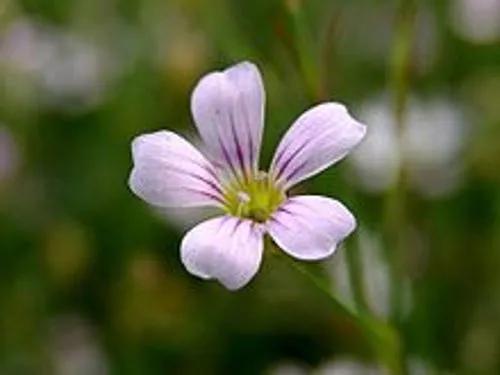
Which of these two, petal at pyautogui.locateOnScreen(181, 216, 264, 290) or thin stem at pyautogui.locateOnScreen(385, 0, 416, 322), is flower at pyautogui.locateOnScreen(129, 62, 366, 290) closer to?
petal at pyautogui.locateOnScreen(181, 216, 264, 290)

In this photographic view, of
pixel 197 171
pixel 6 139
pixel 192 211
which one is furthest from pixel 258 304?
pixel 197 171

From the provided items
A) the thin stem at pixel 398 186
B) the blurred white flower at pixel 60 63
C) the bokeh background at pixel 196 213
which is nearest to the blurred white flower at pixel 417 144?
the bokeh background at pixel 196 213

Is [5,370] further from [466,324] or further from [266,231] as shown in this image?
[266,231]

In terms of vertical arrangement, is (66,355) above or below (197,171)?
below

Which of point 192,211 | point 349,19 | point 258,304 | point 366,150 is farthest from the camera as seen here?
point 349,19

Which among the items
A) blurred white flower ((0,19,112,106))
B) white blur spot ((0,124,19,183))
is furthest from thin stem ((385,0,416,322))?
blurred white flower ((0,19,112,106))

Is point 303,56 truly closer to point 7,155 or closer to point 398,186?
point 398,186

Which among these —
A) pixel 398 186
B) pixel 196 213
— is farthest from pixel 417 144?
pixel 398 186

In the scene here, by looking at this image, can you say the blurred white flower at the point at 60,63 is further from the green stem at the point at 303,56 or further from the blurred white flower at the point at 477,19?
the green stem at the point at 303,56

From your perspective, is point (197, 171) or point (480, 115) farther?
point (480, 115)
